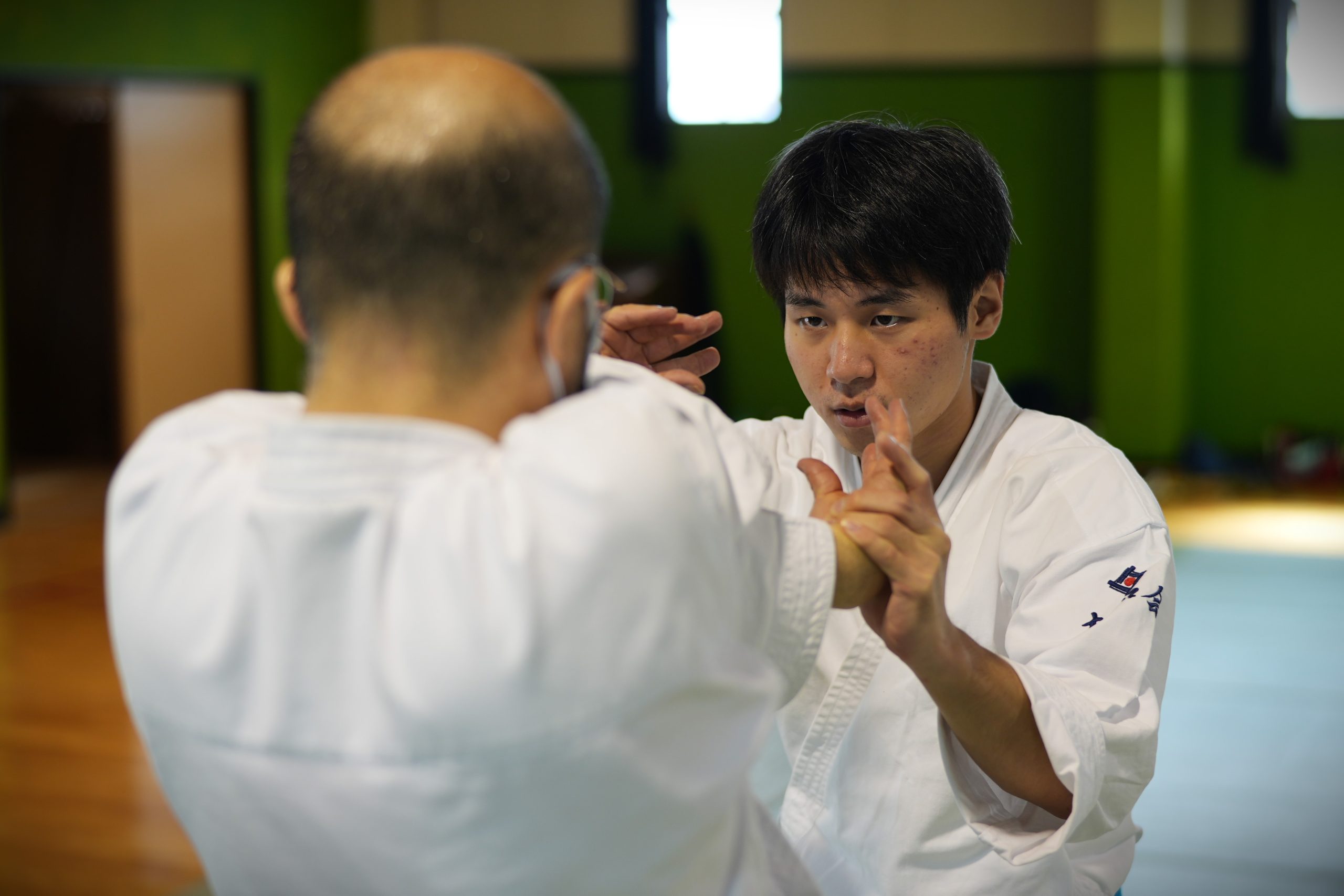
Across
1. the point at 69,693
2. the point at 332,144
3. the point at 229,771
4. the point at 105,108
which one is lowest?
the point at 69,693

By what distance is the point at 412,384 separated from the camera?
73 centimetres

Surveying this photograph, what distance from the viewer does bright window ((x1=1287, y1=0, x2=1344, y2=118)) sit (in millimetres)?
8344

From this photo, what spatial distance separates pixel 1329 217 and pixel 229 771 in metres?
9.16

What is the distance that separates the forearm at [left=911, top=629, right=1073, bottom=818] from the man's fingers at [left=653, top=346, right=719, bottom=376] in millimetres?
503

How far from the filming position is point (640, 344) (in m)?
1.43

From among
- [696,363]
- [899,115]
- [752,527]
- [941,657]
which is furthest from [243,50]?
[752,527]

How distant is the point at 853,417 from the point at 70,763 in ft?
9.82

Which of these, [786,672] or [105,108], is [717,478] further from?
[105,108]

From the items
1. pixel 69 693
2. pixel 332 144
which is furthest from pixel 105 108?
pixel 332 144

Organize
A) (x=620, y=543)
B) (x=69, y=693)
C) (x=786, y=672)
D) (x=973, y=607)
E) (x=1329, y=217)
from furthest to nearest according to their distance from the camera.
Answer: (x=1329, y=217) < (x=69, y=693) < (x=973, y=607) < (x=786, y=672) < (x=620, y=543)

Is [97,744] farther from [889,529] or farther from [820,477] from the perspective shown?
[889,529]

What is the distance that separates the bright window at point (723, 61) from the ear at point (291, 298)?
8711 mm

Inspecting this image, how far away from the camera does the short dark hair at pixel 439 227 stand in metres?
0.70

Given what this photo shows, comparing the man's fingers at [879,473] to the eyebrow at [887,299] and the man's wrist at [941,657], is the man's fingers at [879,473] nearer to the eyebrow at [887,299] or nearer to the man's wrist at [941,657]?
the man's wrist at [941,657]
